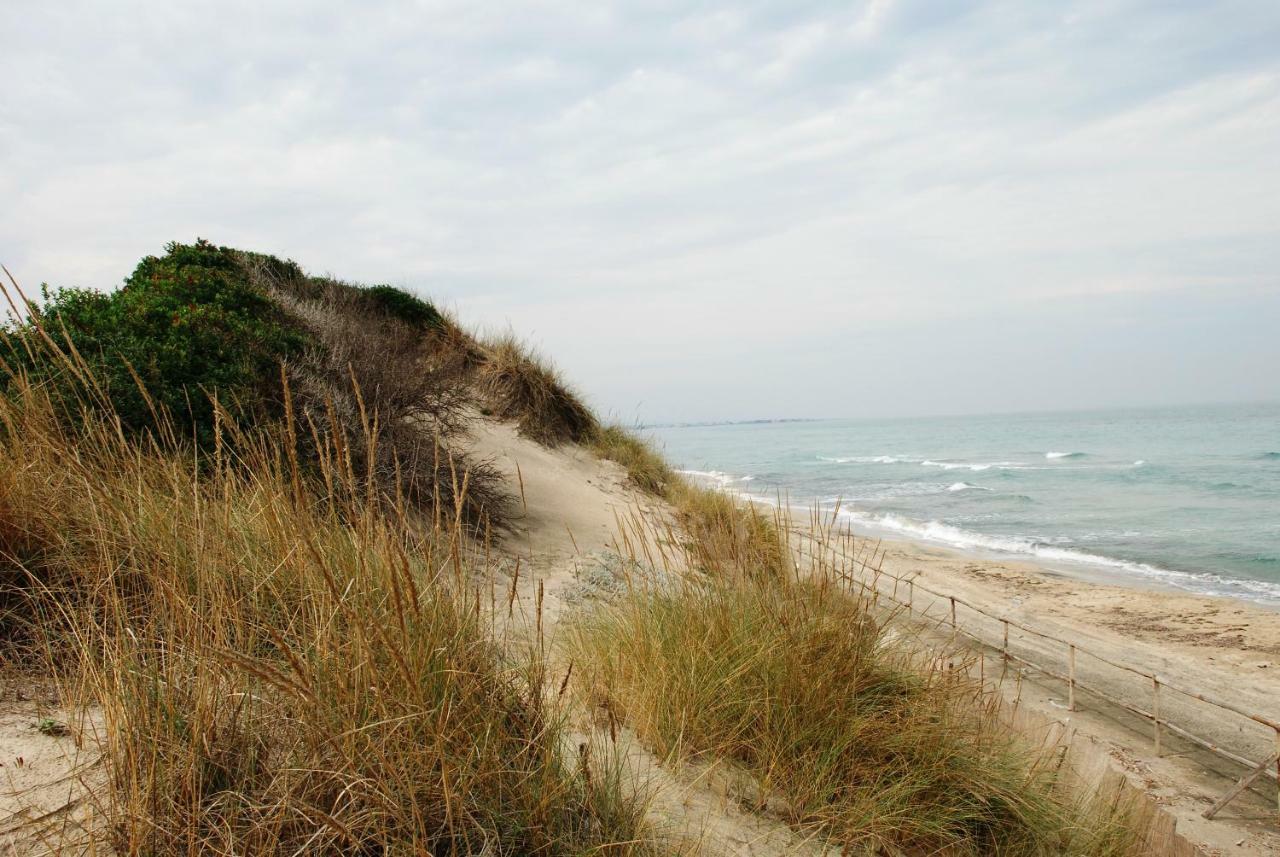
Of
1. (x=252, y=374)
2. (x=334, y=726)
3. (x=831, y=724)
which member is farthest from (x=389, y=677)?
(x=252, y=374)

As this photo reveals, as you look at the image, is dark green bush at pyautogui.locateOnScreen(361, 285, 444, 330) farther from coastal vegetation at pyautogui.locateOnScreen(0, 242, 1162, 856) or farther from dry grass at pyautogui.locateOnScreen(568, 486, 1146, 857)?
dry grass at pyautogui.locateOnScreen(568, 486, 1146, 857)

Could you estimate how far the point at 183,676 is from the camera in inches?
84.4

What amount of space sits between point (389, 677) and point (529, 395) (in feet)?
39.4

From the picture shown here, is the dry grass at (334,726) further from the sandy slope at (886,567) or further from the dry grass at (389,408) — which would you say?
the dry grass at (389,408)

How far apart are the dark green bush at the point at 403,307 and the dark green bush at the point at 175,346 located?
283 inches

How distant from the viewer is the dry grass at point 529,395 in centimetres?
1355

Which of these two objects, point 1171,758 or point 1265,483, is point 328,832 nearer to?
point 1171,758

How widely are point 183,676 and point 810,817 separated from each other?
2.36 metres

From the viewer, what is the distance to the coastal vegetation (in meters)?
1.93

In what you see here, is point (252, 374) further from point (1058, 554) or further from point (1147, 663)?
point (1058, 554)

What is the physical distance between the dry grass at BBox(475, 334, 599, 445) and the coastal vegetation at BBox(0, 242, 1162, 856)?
24.4 ft

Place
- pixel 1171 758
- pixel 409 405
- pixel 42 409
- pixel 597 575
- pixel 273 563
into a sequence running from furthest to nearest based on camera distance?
pixel 1171 758 → pixel 409 405 → pixel 597 575 → pixel 42 409 → pixel 273 563

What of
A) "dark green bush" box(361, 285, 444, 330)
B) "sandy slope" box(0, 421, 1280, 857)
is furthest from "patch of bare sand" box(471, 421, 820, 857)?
"dark green bush" box(361, 285, 444, 330)

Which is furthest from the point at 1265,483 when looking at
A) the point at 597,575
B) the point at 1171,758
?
the point at 597,575
